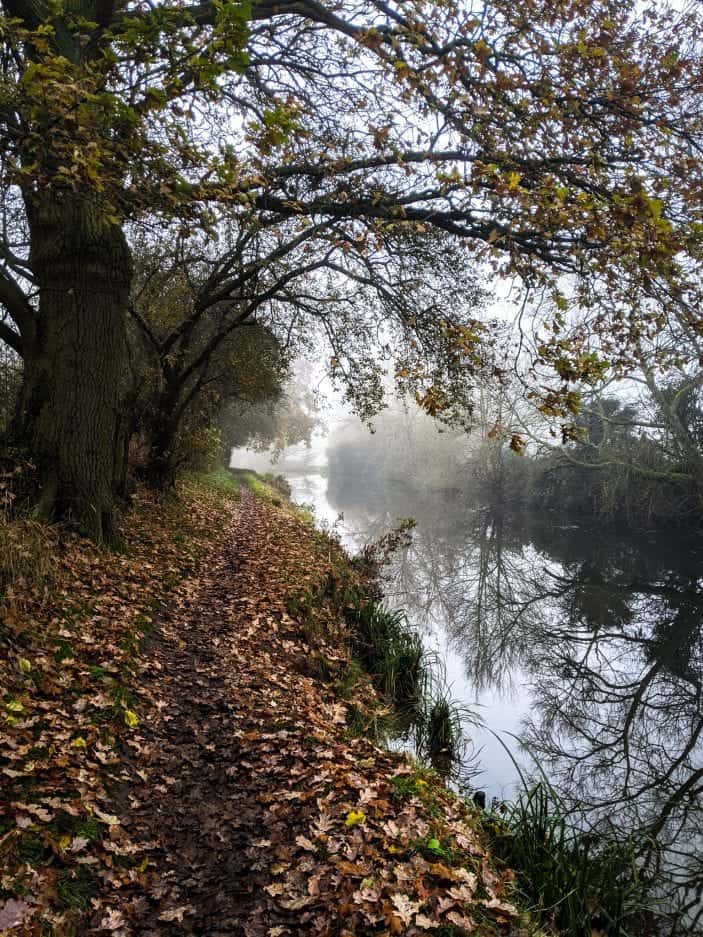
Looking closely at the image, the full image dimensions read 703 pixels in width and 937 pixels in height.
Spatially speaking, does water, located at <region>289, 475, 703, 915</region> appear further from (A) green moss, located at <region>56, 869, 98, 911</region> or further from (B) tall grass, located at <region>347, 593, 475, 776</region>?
(A) green moss, located at <region>56, 869, 98, 911</region>

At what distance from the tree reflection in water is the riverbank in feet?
7.08

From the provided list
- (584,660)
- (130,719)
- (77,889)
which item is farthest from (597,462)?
(77,889)

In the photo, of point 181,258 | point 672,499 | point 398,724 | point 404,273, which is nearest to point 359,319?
point 404,273

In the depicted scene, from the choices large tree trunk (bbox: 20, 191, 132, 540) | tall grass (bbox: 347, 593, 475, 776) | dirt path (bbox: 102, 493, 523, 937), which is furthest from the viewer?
large tree trunk (bbox: 20, 191, 132, 540)

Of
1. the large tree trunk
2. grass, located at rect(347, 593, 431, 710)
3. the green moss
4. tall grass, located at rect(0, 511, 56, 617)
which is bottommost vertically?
the green moss

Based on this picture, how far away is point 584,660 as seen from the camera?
10898mm

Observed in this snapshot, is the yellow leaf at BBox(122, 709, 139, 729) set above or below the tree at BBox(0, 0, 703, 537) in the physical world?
below

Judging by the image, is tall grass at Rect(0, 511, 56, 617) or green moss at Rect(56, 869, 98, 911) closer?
green moss at Rect(56, 869, 98, 911)

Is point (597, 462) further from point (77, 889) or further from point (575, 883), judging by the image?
point (77, 889)

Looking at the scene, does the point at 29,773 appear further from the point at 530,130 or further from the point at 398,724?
the point at 530,130

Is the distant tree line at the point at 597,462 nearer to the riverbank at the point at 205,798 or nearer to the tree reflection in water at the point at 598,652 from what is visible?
the tree reflection in water at the point at 598,652

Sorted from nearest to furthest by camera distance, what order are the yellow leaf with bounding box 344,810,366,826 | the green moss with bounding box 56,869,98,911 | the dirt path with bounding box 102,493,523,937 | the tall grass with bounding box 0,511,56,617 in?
1. the green moss with bounding box 56,869,98,911
2. the dirt path with bounding box 102,493,523,937
3. the yellow leaf with bounding box 344,810,366,826
4. the tall grass with bounding box 0,511,56,617

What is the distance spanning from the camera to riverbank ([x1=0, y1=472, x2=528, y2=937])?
3.06m

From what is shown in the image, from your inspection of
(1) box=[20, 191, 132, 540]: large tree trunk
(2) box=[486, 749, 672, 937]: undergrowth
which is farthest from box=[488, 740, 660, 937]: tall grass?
(1) box=[20, 191, 132, 540]: large tree trunk
